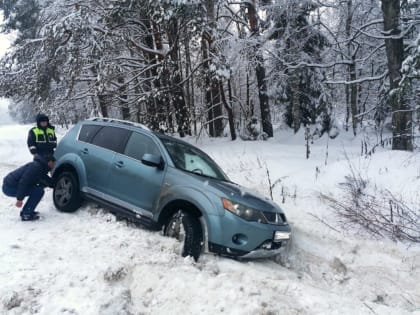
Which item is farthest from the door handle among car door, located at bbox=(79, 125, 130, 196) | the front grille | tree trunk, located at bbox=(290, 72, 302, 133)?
tree trunk, located at bbox=(290, 72, 302, 133)

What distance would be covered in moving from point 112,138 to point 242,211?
2951 millimetres

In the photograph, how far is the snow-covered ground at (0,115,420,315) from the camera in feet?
13.7

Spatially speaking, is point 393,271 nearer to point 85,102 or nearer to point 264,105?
point 264,105

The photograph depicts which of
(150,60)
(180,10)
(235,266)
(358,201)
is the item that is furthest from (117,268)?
(150,60)

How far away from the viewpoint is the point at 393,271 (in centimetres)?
604

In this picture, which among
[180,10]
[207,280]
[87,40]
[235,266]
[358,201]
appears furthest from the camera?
[87,40]

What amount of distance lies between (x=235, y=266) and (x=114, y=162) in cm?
277

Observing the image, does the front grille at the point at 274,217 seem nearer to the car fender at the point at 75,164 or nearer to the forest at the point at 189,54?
the car fender at the point at 75,164

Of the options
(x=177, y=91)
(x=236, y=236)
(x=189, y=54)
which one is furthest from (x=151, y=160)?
(x=189, y=54)

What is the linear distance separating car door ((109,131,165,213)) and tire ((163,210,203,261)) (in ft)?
1.61

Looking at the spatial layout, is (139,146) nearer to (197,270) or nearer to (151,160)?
(151,160)

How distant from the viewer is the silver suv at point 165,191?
215 inches

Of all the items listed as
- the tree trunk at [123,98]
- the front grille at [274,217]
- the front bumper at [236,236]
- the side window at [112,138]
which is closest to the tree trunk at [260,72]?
the tree trunk at [123,98]

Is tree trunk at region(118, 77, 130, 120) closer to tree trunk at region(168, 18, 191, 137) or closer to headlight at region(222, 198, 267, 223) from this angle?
tree trunk at region(168, 18, 191, 137)
